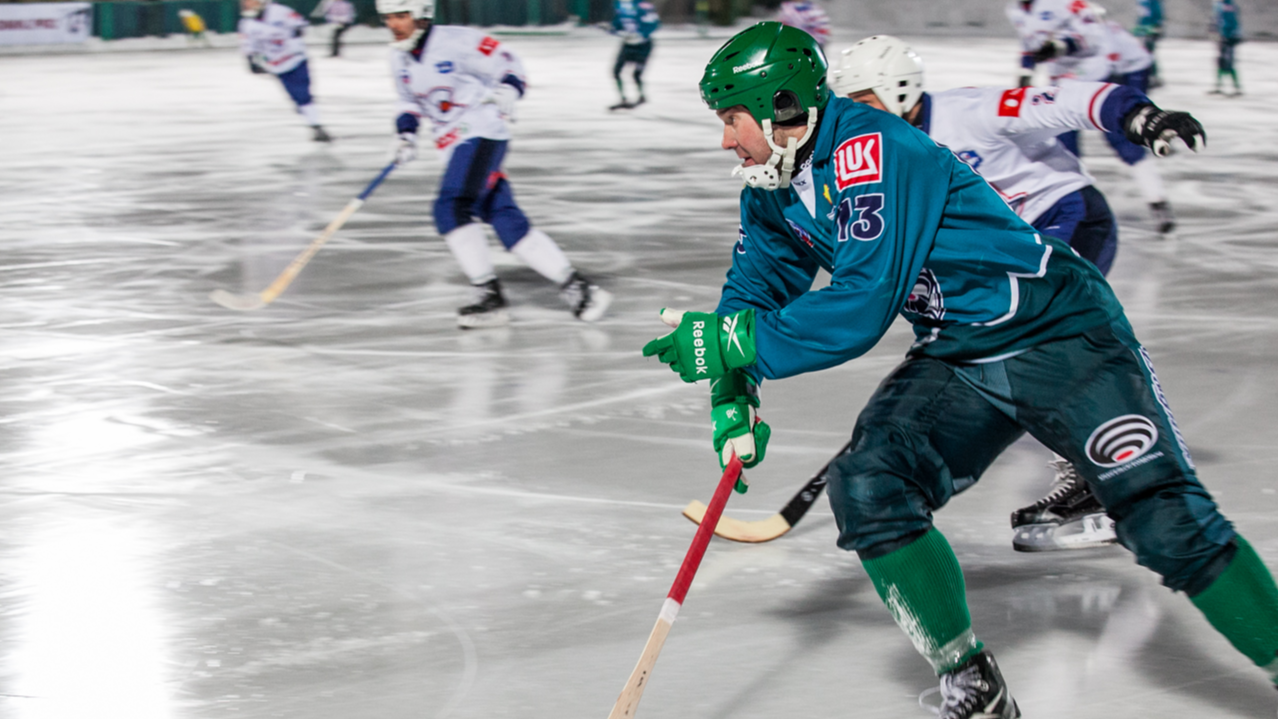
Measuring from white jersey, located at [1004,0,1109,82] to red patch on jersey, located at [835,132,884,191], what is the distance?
727cm

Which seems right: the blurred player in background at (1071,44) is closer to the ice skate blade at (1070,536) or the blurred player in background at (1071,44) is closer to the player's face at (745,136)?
the ice skate blade at (1070,536)

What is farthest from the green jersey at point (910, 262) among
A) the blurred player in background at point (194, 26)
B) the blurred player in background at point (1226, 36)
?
the blurred player in background at point (194, 26)

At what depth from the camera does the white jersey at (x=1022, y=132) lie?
3.69 meters

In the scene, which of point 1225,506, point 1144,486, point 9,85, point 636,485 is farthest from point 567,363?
point 9,85

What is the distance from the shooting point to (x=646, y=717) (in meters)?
2.68

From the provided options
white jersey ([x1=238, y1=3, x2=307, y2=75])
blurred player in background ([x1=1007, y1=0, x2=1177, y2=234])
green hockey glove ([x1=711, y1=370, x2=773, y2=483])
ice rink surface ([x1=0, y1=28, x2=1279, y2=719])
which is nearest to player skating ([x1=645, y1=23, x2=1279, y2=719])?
green hockey glove ([x1=711, y1=370, x2=773, y2=483])

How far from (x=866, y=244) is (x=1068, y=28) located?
293 inches

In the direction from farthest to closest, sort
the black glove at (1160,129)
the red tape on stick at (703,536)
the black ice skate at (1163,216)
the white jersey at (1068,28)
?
the white jersey at (1068,28), the black ice skate at (1163,216), the black glove at (1160,129), the red tape on stick at (703,536)

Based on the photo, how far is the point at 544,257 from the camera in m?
6.22

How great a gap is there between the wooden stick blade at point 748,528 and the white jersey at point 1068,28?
6.33m

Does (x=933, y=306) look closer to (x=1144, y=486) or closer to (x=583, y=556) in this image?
(x=1144, y=486)

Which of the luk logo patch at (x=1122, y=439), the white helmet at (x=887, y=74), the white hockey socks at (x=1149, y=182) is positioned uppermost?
the white helmet at (x=887, y=74)

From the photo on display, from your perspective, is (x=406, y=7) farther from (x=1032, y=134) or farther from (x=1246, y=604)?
(x=1246, y=604)

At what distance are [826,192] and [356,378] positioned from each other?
3271 millimetres
